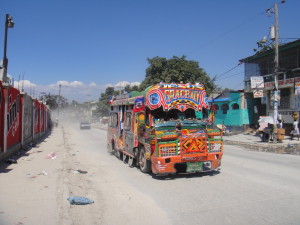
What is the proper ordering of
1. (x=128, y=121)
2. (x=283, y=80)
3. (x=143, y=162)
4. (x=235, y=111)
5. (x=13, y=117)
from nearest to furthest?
(x=143, y=162) → (x=128, y=121) → (x=13, y=117) → (x=283, y=80) → (x=235, y=111)

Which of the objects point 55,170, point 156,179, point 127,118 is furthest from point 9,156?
point 156,179

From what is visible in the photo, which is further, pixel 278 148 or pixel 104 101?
pixel 104 101

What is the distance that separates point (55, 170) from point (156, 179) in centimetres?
363

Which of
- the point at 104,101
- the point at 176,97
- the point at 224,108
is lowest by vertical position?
the point at 176,97

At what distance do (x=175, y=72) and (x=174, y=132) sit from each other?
26.5 metres

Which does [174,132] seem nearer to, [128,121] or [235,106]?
[128,121]

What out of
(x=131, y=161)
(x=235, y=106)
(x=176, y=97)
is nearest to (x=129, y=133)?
(x=131, y=161)

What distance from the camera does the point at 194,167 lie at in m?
8.77

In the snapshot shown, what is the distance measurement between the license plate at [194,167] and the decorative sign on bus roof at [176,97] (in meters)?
1.74

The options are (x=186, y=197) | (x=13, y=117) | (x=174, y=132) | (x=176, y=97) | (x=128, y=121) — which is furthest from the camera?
(x=13, y=117)

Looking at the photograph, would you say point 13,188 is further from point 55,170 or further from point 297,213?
point 297,213

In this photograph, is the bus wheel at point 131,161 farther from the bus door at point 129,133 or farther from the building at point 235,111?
the building at point 235,111

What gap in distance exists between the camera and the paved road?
5.30 m

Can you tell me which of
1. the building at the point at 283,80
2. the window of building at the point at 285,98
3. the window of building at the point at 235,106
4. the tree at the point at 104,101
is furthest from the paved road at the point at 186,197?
the tree at the point at 104,101
